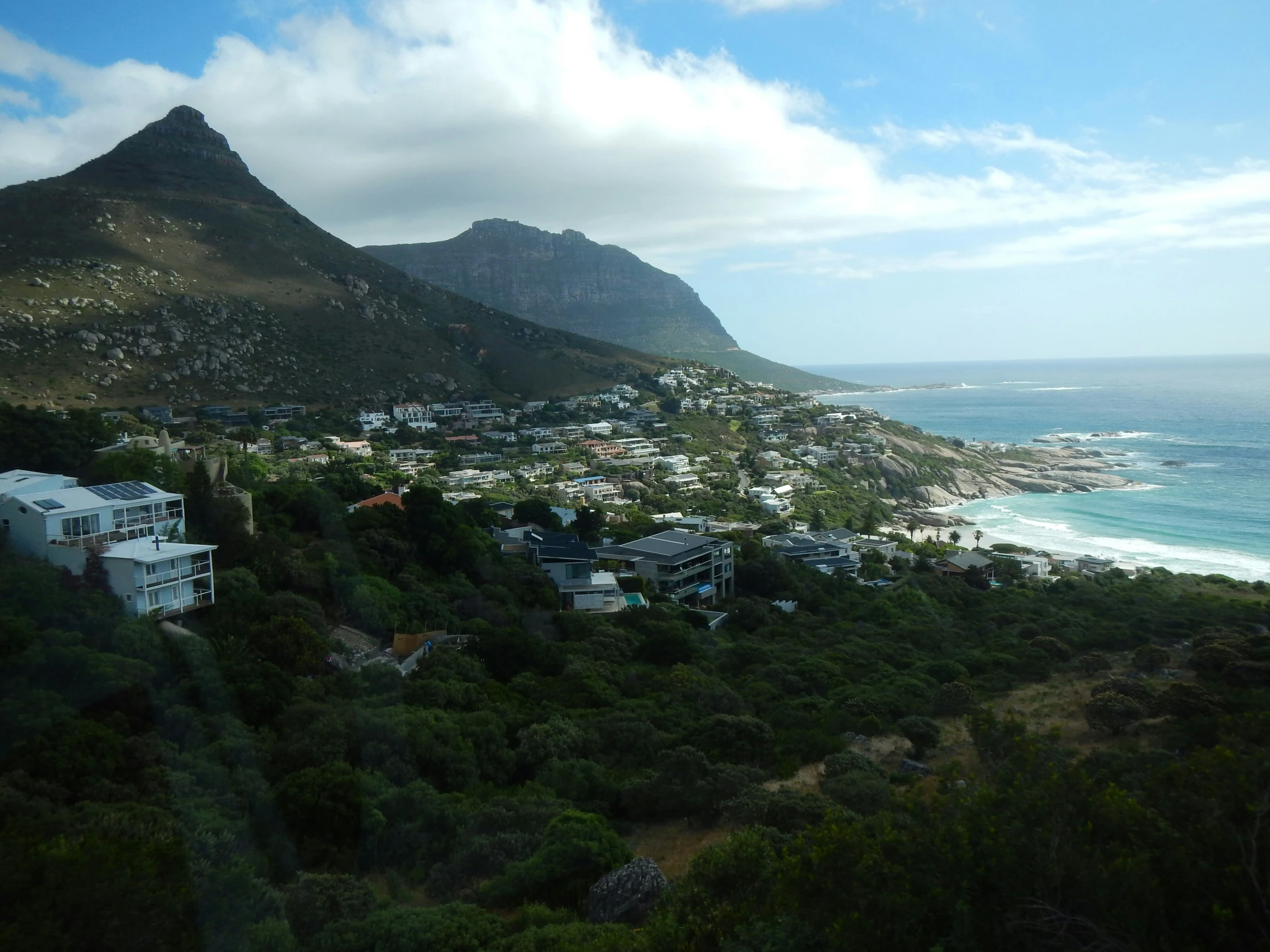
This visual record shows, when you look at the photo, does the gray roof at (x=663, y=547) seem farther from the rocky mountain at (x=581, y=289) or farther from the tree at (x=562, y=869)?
the rocky mountain at (x=581, y=289)

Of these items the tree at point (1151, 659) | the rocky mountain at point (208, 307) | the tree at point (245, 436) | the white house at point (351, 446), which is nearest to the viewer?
the tree at point (1151, 659)

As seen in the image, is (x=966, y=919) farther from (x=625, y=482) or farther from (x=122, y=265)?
(x=122, y=265)

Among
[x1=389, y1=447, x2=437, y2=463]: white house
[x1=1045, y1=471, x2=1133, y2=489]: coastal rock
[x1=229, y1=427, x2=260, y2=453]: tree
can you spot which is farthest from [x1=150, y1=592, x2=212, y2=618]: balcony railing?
[x1=1045, y1=471, x2=1133, y2=489]: coastal rock

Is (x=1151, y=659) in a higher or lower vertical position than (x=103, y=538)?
lower

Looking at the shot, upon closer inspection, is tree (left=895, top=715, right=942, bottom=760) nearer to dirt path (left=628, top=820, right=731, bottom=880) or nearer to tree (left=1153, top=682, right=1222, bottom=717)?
tree (left=1153, top=682, right=1222, bottom=717)

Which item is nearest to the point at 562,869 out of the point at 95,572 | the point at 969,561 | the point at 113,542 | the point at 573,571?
the point at 95,572

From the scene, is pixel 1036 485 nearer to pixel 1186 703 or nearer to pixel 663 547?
pixel 663 547

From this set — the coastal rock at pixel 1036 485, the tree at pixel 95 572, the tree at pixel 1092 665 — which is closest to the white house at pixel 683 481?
the coastal rock at pixel 1036 485
